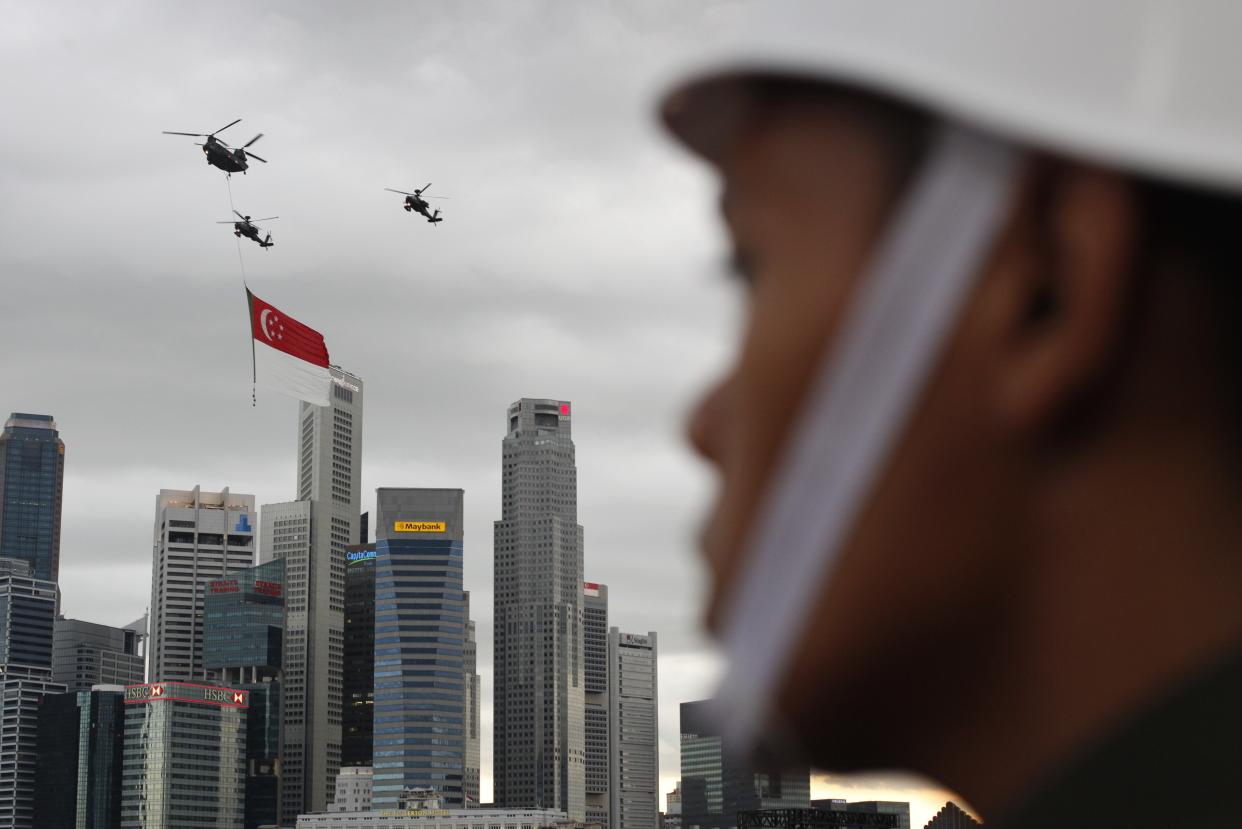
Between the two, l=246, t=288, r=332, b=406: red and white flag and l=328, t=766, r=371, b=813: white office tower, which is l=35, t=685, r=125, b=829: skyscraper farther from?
l=246, t=288, r=332, b=406: red and white flag

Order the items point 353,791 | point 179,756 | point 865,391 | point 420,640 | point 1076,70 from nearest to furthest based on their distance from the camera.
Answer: point 1076,70, point 865,391, point 179,756, point 353,791, point 420,640

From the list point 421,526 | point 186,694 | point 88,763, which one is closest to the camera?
point 186,694

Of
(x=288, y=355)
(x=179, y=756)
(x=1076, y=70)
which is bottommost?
(x=179, y=756)

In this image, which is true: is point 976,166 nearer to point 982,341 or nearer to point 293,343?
point 982,341

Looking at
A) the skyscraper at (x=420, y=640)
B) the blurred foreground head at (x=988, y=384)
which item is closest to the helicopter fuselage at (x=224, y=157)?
the blurred foreground head at (x=988, y=384)

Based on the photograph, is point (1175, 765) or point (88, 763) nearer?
point (1175, 765)

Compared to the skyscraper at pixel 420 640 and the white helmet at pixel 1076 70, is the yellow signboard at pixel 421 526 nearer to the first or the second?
the skyscraper at pixel 420 640

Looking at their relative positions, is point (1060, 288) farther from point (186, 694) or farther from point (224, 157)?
point (186, 694)

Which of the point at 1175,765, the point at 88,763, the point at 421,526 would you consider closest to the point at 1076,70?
the point at 1175,765
